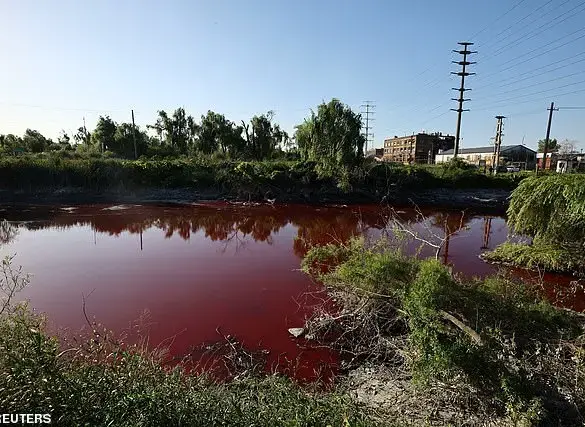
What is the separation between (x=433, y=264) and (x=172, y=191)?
2586cm

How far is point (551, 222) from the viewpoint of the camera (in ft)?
33.1

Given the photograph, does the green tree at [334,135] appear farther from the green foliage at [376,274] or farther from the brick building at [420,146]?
the brick building at [420,146]

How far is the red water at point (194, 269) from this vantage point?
284 inches

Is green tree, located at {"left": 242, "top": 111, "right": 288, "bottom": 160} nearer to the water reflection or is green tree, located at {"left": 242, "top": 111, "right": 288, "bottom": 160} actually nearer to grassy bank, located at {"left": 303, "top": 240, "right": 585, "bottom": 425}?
the water reflection

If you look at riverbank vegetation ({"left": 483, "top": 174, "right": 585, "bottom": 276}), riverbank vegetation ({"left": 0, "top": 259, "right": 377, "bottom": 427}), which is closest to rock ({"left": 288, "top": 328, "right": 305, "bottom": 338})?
riverbank vegetation ({"left": 0, "top": 259, "right": 377, "bottom": 427})

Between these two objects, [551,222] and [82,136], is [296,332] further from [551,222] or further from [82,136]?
[82,136]

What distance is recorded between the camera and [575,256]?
10.3 meters

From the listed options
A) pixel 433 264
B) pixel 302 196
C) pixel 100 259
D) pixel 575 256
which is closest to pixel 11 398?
pixel 433 264

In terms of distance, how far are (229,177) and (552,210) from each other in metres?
22.1

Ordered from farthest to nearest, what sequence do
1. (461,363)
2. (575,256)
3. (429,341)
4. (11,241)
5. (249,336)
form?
(11,241), (575,256), (249,336), (429,341), (461,363)

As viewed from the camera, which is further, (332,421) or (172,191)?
(172,191)

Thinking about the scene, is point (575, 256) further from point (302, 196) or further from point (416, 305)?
point (302, 196)

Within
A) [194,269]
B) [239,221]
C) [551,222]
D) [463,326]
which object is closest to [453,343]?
[463,326]

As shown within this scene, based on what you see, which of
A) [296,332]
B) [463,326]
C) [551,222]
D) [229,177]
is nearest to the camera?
[463,326]
